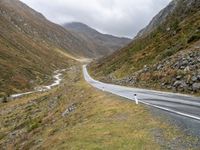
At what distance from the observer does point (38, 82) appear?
111 metres

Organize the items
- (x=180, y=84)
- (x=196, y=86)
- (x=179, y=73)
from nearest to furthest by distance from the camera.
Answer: (x=196, y=86), (x=180, y=84), (x=179, y=73)

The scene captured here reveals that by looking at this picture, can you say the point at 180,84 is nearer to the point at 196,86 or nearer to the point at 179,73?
the point at 179,73

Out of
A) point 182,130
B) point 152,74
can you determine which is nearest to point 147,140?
point 182,130

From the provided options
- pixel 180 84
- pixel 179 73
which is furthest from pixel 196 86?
pixel 179 73

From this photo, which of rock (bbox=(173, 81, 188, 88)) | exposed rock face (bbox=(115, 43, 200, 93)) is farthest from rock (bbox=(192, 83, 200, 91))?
rock (bbox=(173, 81, 188, 88))

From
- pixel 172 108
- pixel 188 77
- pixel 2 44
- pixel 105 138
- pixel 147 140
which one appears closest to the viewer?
pixel 147 140

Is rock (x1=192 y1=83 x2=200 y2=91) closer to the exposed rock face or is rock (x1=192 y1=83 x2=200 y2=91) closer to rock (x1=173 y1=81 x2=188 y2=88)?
the exposed rock face

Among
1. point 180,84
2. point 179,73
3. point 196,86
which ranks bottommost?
point 196,86

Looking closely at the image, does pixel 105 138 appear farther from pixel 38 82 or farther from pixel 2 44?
pixel 2 44

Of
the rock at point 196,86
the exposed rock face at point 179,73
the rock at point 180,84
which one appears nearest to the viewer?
the rock at point 196,86

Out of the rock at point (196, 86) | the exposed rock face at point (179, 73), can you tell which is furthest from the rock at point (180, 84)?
the rock at point (196, 86)

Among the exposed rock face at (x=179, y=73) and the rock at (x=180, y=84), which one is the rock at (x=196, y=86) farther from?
the rock at (x=180, y=84)

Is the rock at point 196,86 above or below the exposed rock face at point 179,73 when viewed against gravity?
below

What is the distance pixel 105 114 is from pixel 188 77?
12.5 meters
